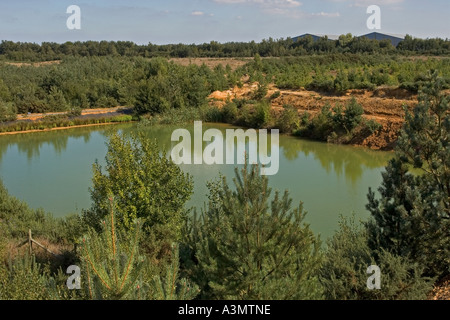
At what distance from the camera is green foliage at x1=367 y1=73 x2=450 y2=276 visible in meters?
5.66

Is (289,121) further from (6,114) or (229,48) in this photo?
(229,48)

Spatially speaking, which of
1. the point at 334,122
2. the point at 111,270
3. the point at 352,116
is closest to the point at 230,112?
the point at 334,122

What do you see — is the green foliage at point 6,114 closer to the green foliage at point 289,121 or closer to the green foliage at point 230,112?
the green foliage at point 230,112

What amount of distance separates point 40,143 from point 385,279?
71.9ft

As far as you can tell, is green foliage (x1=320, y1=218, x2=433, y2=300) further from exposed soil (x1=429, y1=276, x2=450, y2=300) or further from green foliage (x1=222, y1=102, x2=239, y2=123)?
green foliage (x1=222, y1=102, x2=239, y2=123)

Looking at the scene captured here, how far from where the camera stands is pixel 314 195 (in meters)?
13.4

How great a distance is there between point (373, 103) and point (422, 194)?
18558 millimetres

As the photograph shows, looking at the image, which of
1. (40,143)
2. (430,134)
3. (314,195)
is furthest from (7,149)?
(430,134)

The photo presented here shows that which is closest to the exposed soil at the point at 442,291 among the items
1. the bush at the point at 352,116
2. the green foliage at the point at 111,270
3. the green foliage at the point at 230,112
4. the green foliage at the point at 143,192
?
the green foliage at the point at 111,270

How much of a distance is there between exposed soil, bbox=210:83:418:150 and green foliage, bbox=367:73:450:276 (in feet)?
39.1

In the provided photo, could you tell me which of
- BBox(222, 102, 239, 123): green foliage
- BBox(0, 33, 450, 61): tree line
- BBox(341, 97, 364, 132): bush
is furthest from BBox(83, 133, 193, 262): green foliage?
BBox(0, 33, 450, 61): tree line

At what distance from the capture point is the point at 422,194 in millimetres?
5844
